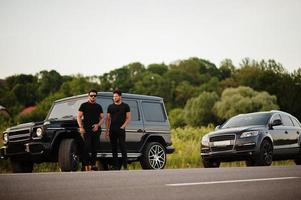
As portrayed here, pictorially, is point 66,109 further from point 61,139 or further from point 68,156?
point 68,156

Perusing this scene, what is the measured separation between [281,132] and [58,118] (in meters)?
6.82

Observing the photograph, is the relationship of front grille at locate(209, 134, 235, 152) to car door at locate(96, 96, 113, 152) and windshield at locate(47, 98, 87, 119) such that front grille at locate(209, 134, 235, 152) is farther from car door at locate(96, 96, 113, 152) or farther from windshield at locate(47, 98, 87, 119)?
windshield at locate(47, 98, 87, 119)

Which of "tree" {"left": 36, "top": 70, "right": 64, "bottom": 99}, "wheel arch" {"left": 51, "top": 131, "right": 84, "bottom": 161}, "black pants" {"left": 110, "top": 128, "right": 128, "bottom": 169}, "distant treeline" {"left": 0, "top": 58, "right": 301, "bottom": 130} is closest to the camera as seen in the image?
"wheel arch" {"left": 51, "top": 131, "right": 84, "bottom": 161}

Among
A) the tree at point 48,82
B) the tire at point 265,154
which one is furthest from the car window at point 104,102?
the tree at point 48,82

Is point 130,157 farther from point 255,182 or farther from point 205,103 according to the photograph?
point 205,103

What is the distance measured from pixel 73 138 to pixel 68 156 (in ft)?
2.71

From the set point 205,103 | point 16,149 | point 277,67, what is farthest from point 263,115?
point 277,67

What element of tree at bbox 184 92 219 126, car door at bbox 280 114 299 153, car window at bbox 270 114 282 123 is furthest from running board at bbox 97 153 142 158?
tree at bbox 184 92 219 126

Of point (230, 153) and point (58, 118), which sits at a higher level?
point (58, 118)

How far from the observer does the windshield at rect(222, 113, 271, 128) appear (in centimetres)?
1658

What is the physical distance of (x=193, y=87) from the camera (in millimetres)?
110812

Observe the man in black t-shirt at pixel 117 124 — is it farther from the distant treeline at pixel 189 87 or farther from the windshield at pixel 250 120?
the distant treeline at pixel 189 87

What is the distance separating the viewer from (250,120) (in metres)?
16.8

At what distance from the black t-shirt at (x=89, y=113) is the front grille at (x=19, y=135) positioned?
143 cm
